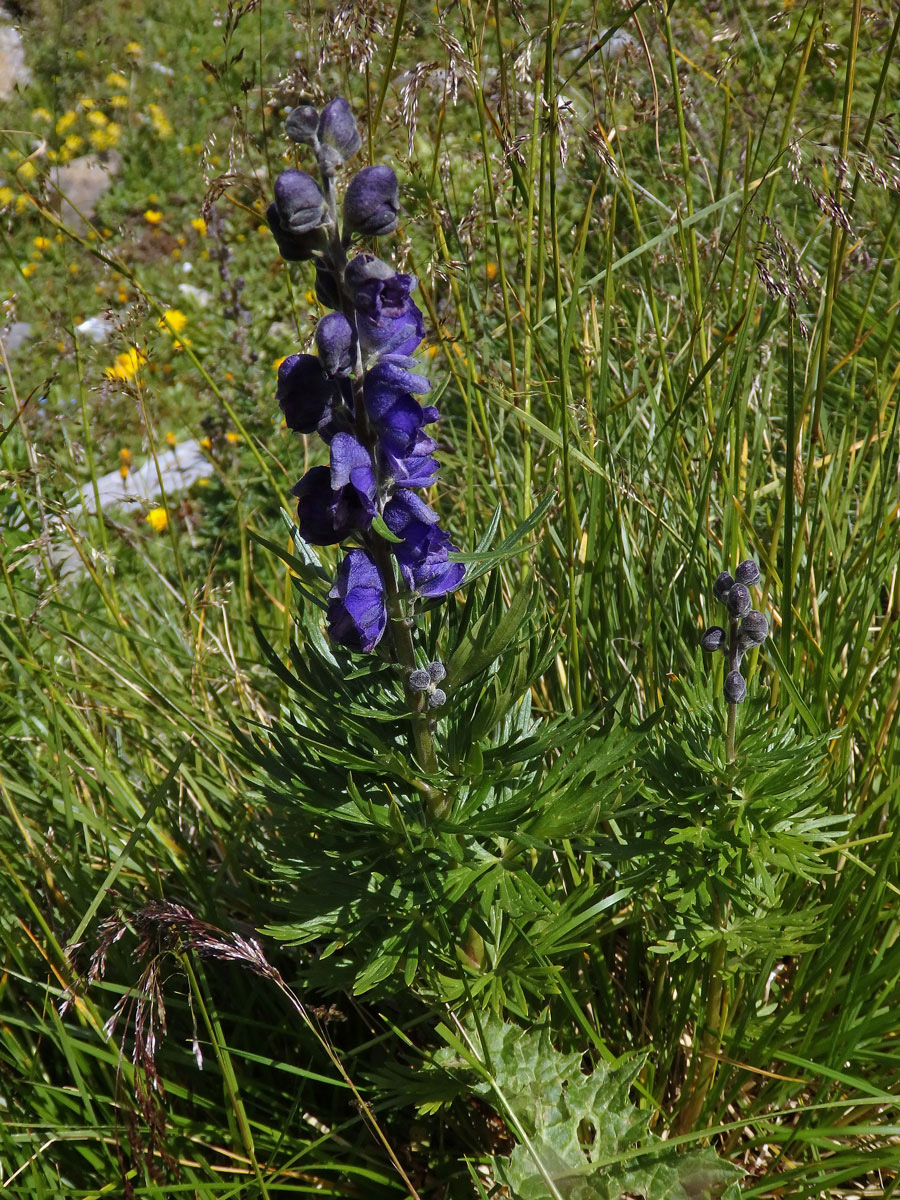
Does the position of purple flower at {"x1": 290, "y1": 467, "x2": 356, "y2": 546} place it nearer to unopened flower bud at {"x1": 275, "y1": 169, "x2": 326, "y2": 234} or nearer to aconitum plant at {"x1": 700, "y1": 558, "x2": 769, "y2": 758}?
unopened flower bud at {"x1": 275, "y1": 169, "x2": 326, "y2": 234}

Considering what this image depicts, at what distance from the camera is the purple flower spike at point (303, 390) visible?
4.78ft

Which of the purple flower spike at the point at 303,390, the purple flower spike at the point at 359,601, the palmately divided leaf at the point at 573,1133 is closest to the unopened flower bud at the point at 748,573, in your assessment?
the purple flower spike at the point at 359,601

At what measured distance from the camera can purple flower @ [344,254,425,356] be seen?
1393mm

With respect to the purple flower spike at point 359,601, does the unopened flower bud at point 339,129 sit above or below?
above

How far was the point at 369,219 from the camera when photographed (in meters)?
1.42

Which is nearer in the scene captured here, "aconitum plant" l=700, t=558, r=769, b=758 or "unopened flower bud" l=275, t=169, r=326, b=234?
"unopened flower bud" l=275, t=169, r=326, b=234

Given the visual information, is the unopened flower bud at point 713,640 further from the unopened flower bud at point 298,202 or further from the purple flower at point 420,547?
the unopened flower bud at point 298,202

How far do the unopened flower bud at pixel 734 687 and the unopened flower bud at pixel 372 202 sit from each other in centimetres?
96

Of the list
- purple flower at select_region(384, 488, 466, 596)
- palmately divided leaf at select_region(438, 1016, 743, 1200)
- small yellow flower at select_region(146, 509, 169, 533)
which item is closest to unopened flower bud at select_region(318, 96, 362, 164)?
purple flower at select_region(384, 488, 466, 596)

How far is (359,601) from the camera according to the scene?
5.01 feet

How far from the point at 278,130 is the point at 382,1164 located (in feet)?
17.8

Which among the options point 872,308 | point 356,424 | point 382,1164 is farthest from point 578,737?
point 872,308

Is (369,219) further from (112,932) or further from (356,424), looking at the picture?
(112,932)

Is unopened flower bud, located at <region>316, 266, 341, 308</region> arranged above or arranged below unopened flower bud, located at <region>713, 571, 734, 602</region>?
above
